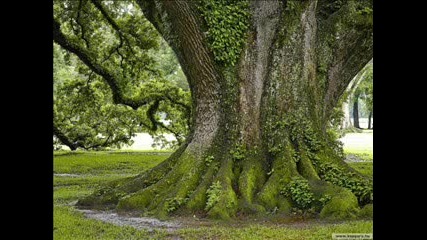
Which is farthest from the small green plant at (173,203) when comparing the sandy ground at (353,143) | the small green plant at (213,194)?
the sandy ground at (353,143)

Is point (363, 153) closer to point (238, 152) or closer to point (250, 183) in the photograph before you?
point (238, 152)

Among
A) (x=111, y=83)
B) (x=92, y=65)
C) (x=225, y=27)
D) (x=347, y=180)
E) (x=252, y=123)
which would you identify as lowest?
(x=347, y=180)

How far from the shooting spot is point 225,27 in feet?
33.4

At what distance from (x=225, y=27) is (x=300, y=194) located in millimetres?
3487

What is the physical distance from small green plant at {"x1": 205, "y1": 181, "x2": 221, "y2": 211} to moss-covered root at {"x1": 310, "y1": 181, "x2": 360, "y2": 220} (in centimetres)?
158

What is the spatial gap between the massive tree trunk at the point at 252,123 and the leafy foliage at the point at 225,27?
4.6 inches

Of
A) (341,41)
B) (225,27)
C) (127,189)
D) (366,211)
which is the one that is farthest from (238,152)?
(341,41)

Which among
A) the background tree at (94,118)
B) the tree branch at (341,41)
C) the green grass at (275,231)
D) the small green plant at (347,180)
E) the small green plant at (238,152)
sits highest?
the tree branch at (341,41)

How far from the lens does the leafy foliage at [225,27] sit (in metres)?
10.0

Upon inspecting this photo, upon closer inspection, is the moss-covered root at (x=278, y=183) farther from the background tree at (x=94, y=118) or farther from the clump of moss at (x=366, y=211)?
the background tree at (x=94, y=118)

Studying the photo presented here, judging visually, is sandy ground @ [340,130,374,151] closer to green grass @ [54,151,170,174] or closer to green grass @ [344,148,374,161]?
green grass @ [344,148,374,161]

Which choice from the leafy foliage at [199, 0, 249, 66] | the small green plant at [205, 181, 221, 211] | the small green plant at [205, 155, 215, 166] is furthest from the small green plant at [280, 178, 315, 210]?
the leafy foliage at [199, 0, 249, 66]
